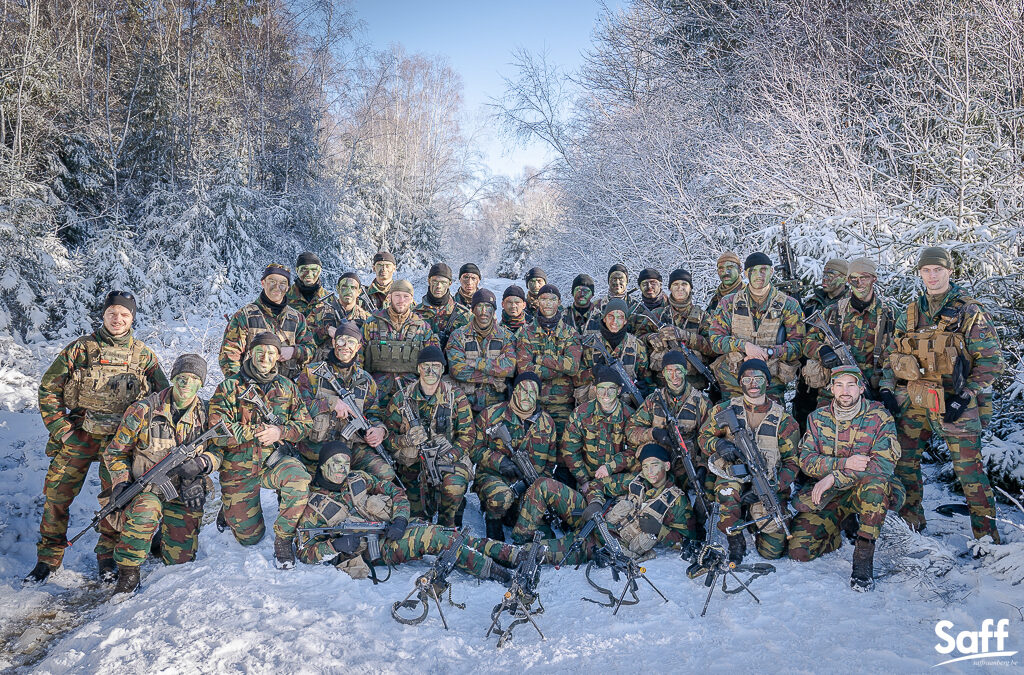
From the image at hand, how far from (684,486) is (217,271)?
11.8m

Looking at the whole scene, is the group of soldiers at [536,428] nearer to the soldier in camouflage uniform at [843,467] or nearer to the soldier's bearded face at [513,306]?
the soldier in camouflage uniform at [843,467]

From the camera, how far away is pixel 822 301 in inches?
241

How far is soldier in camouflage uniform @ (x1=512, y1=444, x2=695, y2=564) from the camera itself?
4.79 m

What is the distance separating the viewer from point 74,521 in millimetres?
5379

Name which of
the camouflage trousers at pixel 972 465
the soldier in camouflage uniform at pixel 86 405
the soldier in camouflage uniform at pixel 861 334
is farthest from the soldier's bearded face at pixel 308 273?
the camouflage trousers at pixel 972 465

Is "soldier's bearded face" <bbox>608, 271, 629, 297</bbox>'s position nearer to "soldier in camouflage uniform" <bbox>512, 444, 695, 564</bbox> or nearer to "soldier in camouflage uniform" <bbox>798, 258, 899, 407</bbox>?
"soldier in camouflage uniform" <bbox>798, 258, 899, 407</bbox>

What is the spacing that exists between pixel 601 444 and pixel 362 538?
2224mm

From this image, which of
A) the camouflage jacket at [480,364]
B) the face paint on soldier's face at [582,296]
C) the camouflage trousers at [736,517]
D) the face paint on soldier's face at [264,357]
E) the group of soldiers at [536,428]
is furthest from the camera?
the face paint on soldier's face at [582,296]

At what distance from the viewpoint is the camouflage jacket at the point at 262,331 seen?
18.6 ft

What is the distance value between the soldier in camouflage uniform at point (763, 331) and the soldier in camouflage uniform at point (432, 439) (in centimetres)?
256

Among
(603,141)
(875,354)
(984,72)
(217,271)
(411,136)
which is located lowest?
(875,354)

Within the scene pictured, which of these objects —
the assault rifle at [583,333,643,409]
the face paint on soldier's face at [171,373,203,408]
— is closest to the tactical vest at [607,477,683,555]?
the assault rifle at [583,333,643,409]

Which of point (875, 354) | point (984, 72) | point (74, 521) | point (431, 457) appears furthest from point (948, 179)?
point (74, 521)

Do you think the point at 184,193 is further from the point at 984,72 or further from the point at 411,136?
the point at 984,72
